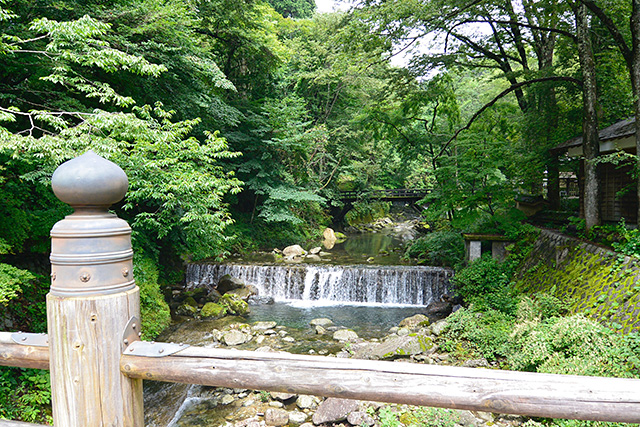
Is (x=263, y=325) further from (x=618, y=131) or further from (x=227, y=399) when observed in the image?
(x=618, y=131)

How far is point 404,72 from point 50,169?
9298 millimetres

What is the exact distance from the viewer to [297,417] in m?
5.39

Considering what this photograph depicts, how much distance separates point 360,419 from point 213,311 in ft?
19.9

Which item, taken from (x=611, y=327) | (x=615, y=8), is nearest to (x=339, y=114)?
(x=615, y=8)

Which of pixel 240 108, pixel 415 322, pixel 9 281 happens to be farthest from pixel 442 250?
pixel 9 281

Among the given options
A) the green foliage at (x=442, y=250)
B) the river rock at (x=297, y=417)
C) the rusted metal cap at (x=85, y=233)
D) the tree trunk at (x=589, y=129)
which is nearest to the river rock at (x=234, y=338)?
the river rock at (x=297, y=417)

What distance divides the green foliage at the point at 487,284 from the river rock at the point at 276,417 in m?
4.84

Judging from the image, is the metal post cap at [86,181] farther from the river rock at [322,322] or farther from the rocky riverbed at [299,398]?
the river rock at [322,322]

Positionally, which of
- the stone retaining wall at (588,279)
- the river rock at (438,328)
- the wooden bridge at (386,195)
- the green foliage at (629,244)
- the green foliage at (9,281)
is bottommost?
the river rock at (438,328)

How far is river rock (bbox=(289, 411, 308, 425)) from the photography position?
17.4 ft

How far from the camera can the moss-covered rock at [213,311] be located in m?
9.85

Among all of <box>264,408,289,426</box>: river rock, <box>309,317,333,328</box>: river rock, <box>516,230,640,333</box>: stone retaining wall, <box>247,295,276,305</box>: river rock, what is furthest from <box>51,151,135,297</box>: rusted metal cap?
<box>247,295,276,305</box>: river rock

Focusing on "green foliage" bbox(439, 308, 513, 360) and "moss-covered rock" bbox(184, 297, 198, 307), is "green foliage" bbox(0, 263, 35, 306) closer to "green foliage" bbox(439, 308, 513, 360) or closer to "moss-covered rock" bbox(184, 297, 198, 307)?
"moss-covered rock" bbox(184, 297, 198, 307)

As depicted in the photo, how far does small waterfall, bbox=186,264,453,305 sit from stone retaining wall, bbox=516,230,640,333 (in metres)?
3.10
